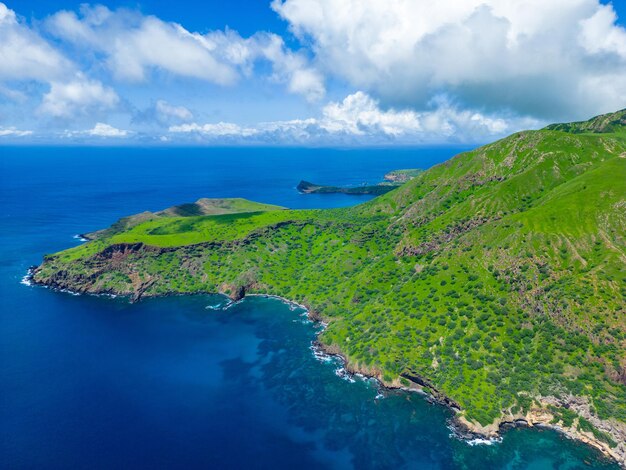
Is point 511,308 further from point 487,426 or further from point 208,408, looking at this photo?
point 208,408

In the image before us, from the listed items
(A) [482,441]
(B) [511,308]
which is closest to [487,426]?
(A) [482,441]

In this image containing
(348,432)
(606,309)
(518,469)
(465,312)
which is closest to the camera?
(518,469)

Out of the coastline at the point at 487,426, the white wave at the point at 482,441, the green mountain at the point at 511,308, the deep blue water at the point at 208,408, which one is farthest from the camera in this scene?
the green mountain at the point at 511,308

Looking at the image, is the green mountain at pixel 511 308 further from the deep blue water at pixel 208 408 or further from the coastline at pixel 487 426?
the deep blue water at pixel 208 408

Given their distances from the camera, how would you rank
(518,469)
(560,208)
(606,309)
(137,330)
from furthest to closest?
(137,330), (560,208), (606,309), (518,469)

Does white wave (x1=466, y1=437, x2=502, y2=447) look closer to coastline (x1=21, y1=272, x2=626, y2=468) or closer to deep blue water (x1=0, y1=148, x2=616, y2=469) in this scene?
coastline (x1=21, y1=272, x2=626, y2=468)

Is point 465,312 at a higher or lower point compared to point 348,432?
higher

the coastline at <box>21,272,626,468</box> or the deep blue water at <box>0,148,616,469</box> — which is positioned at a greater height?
the coastline at <box>21,272,626,468</box>

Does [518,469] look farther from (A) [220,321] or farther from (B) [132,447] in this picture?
(A) [220,321]

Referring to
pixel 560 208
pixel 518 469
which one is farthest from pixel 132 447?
pixel 560 208

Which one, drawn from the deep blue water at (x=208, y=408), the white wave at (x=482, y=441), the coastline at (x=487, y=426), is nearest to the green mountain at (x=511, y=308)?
the coastline at (x=487, y=426)

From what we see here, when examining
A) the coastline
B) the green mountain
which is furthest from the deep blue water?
the green mountain
